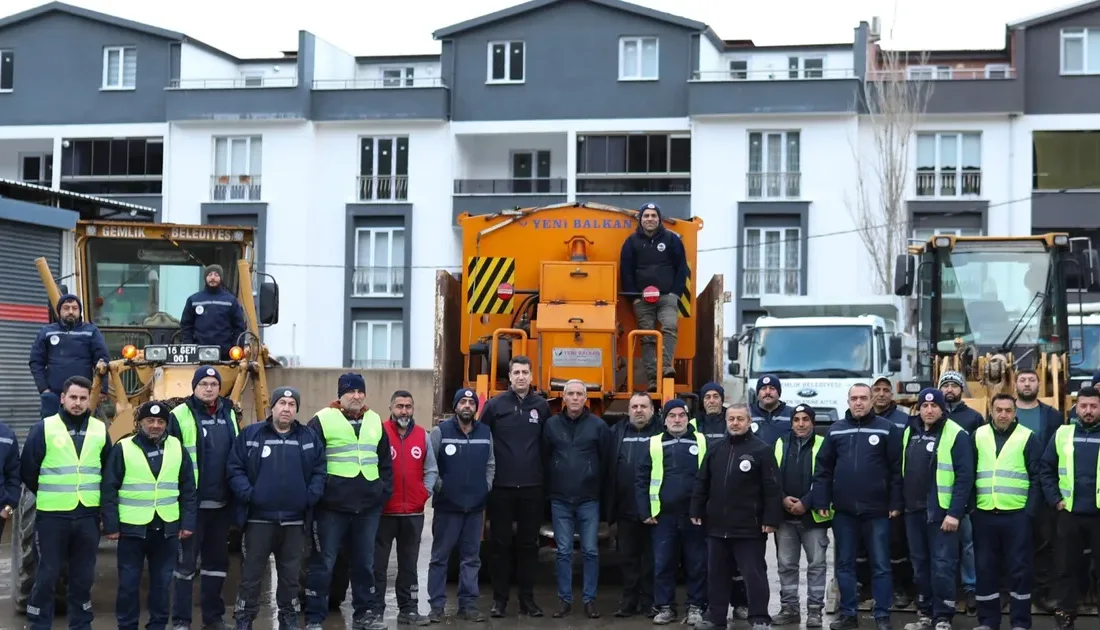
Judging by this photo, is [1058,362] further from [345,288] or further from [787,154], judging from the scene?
[345,288]

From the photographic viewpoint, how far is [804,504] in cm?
1154

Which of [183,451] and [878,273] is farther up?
[878,273]

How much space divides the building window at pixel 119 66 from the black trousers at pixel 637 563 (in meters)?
31.4

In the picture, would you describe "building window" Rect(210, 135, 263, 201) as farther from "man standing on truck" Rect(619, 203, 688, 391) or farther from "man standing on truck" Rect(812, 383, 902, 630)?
"man standing on truck" Rect(812, 383, 902, 630)

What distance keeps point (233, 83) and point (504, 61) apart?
325 inches

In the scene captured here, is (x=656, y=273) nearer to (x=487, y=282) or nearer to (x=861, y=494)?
(x=487, y=282)

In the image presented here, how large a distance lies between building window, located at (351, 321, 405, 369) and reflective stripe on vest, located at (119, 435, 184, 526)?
2804cm

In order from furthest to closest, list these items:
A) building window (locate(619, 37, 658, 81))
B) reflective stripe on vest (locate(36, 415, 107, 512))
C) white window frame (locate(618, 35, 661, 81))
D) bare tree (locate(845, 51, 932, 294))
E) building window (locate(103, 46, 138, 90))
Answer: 1. building window (locate(103, 46, 138, 90))
2. building window (locate(619, 37, 658, 81))
3. white window frame (locate(618, 35, 661, 81))
4. bare tree (locate(845, 51, 932, 294))
5. reflective stripe on vest (locate(36, 415, 107, 512))

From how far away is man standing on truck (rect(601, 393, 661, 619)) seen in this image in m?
12.0

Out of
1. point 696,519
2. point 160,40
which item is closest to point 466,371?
point 696,519

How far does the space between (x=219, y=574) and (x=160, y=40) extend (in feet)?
103

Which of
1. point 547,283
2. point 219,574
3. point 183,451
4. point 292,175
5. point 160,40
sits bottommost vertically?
point 219,574

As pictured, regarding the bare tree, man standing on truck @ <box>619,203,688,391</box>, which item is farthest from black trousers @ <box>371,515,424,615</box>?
the bare tree

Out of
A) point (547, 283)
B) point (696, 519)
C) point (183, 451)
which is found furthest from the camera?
point (547, 283)
